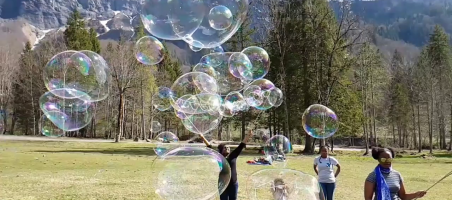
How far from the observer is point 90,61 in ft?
40.5

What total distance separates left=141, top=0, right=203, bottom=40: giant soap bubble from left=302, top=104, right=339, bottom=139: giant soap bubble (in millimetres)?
5542

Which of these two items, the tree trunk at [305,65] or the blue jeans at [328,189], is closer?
the blue jeans at [328,189]

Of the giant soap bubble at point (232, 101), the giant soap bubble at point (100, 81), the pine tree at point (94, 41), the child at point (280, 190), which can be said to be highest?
the pine tree at point (94, 41)

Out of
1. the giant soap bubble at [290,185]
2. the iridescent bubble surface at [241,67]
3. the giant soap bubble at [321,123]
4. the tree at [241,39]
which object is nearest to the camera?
the giant soap bubble at [290,185]

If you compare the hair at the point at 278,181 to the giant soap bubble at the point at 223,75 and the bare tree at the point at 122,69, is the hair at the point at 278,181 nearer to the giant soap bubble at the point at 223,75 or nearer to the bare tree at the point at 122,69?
the giant soap bubble at the point at 223,75

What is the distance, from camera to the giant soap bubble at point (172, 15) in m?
10.5

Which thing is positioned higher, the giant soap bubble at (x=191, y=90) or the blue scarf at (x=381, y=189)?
the giant soap bubble at (x=191, y=90)

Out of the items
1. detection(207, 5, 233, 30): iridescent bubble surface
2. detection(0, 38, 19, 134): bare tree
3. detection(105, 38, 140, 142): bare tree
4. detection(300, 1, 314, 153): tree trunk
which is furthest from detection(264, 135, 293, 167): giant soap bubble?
detection(0, 38, 19, 134): bare tree

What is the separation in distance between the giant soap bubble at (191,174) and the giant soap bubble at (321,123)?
21.4 ft

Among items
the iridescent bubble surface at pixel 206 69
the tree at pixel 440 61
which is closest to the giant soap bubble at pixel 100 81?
the iridescent bubble surface at pixel 206 69

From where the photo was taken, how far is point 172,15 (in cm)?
1048

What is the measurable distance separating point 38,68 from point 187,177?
2076 inches

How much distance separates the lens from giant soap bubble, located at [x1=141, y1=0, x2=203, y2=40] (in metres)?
10.5

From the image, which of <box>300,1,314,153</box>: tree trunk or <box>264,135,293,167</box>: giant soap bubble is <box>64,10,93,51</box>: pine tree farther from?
<box>264,135,293,167</box>: giant soap bubble
